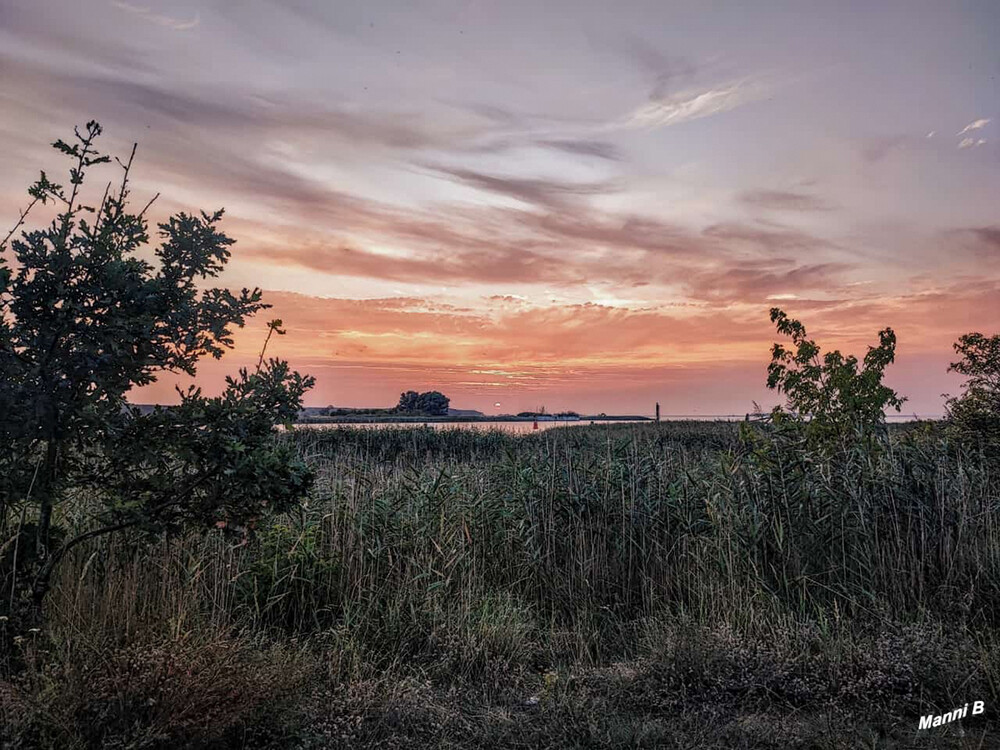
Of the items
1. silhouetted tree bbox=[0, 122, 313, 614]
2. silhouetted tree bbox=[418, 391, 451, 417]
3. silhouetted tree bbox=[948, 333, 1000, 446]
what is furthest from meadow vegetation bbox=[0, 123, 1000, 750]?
silhouetted tree bbox=[418, 391, 451, 417]

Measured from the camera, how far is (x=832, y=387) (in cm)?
845

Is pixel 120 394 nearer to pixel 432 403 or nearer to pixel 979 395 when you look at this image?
pixel 979 395

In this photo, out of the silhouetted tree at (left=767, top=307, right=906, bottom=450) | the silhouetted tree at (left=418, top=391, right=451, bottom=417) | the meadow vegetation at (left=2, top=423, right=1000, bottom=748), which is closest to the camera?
the meadow vegetation at (left=2, top=423, right=1000, bottom=748)

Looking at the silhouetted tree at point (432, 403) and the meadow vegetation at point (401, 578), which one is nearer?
the meadow vegetation at point (401, 578)

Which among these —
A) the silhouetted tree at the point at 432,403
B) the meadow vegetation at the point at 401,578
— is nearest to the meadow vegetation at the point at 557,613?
the meadow vegetation at the point at 401,578

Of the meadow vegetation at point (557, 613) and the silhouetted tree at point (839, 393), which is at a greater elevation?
the silhouetted tree at point (839, 393)

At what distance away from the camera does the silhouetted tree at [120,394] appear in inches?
162

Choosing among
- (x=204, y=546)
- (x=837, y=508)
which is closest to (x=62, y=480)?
(x=204, y=546)

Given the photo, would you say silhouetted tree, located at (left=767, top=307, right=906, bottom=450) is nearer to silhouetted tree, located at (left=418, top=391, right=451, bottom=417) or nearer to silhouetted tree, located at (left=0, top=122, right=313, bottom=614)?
silhouetted tree, located at (left=0, top=122, right=313, bottom=614)

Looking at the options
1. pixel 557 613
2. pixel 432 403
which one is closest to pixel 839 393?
pixel 557 613

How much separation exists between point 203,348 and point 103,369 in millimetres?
609

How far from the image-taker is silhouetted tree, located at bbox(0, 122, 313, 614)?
13.5 feet

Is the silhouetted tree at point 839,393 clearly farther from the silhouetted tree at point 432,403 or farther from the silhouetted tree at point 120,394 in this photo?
the silhouetted tree at point 432,403

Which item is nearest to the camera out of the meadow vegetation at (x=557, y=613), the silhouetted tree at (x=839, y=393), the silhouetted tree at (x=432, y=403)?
the meadow vegetation at (x=557, y=613)
